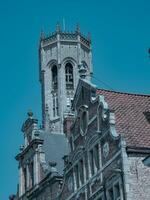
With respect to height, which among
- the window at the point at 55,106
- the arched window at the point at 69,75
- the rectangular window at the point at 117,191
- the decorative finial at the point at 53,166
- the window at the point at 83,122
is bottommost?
the rectangular window at the point at 117,191

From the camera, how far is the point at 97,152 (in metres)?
30.4

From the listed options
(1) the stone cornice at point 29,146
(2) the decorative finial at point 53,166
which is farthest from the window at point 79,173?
(1) the stone cornice at point 29,146

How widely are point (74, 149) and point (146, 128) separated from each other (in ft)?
12.9

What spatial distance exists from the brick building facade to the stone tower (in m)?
56.6

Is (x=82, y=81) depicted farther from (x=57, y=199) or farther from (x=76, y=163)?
(x=57, y=199)

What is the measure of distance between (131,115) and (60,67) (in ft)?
242

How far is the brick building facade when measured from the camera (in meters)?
28.2

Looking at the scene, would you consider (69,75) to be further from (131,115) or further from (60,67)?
(131,115)

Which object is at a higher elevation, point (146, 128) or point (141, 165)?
point (146, 128)

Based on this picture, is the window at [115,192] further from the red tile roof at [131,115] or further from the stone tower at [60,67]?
the stone tower at [60,67]

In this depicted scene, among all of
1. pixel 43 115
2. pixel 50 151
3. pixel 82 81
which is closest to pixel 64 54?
pixel 43 115

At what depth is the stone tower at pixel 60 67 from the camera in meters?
101

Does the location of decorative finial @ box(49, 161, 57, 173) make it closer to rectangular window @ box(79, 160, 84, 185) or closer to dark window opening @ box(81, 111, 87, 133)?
rectangular window @ box(79, 160, 84, 185)

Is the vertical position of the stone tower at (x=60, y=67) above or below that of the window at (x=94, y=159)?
above
